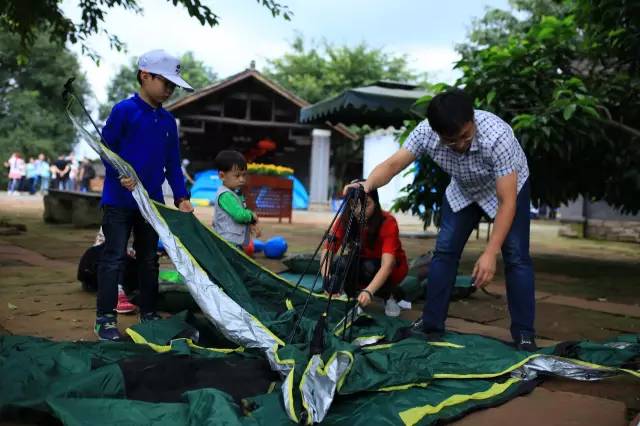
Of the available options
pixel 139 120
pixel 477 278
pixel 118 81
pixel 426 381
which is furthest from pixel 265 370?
pixel 118 81

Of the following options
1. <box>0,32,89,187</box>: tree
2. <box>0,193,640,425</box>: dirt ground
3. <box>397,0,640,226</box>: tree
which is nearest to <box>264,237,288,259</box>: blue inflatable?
<box>0,193,640,425</box>: dirt ground

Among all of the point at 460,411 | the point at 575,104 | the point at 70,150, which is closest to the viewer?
the point at 460,411

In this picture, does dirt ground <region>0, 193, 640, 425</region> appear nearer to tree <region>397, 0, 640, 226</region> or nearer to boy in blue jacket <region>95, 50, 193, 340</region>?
boy in blue jacket <region>95, 50, 193, 340</region>

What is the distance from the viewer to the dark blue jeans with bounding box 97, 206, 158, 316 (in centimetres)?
286

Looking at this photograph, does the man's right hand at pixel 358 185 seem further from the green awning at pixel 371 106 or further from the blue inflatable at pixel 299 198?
the blue inflatable at pixel 299 198

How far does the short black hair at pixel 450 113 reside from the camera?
8.00 ft

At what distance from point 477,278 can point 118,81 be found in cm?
4618

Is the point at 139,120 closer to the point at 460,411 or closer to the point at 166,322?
the point at 166,322

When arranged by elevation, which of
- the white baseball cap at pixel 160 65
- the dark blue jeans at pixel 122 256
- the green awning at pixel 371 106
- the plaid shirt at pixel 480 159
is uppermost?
the green awning at pixel 371 106

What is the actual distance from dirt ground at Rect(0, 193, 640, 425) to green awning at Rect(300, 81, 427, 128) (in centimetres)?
181

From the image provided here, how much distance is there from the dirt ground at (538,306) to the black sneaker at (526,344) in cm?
31

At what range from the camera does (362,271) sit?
3557 mm

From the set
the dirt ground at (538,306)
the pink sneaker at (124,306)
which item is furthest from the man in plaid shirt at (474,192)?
the pink sneaker at (124,306)

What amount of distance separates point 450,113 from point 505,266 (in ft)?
2.96
